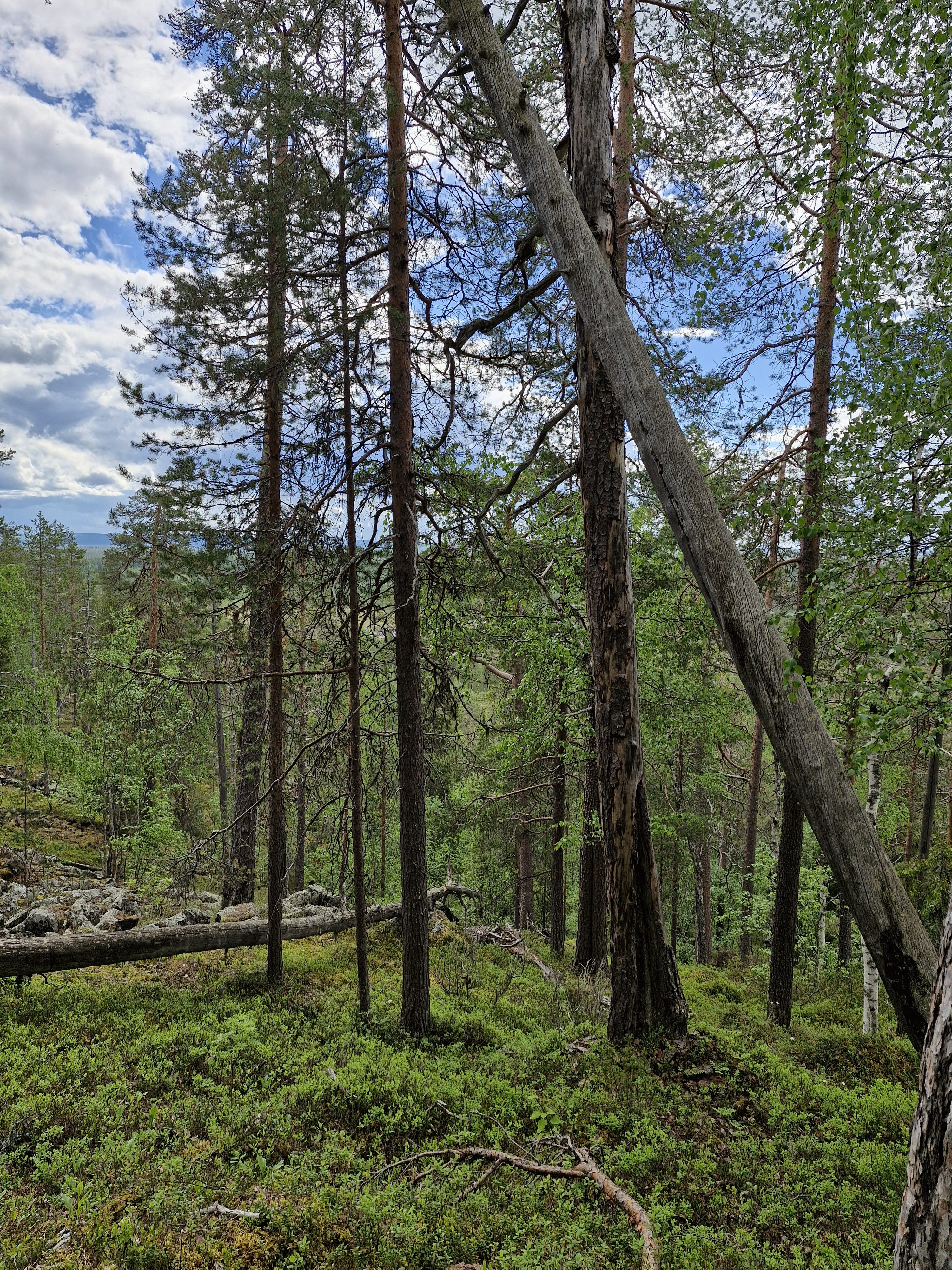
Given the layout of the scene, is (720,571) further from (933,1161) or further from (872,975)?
(872,975)

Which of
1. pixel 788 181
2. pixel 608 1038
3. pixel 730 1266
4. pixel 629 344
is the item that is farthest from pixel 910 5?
pixel 608 1038

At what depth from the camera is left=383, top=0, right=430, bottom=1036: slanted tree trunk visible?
6406mm

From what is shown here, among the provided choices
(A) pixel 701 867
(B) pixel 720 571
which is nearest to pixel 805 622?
(B) pixel 720 571

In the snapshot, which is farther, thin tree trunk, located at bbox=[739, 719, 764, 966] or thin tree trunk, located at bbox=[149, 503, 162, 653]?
thin tree trunk, located at bbox=[149, 503, 162, 653]

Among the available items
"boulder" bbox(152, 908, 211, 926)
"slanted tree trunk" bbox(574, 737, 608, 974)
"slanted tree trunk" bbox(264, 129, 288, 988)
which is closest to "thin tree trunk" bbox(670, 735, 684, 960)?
"slanted tree trunk" bbox(574, 737, 608, 974)

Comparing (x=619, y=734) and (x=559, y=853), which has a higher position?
(x=619, y=734)

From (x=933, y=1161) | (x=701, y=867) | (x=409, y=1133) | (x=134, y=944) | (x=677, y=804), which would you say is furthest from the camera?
(x=701, y=867)

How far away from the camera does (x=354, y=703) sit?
22.6ft

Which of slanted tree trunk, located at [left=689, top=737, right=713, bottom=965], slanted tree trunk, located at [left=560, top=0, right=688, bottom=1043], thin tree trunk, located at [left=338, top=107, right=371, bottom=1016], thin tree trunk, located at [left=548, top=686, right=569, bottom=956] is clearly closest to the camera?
slanted tree trunk, located at [left=560, top=0, right=688, bottom=1043]

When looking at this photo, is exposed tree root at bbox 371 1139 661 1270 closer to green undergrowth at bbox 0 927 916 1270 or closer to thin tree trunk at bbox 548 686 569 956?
green undergrowth at bbox 0 927 916 1270

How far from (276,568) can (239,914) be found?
6845 millimetres

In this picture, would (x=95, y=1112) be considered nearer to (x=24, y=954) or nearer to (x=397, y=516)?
(x=24, y=954)

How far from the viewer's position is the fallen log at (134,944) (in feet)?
23.3

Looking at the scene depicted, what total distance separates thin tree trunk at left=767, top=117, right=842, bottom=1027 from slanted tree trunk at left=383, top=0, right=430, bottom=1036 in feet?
13.6
